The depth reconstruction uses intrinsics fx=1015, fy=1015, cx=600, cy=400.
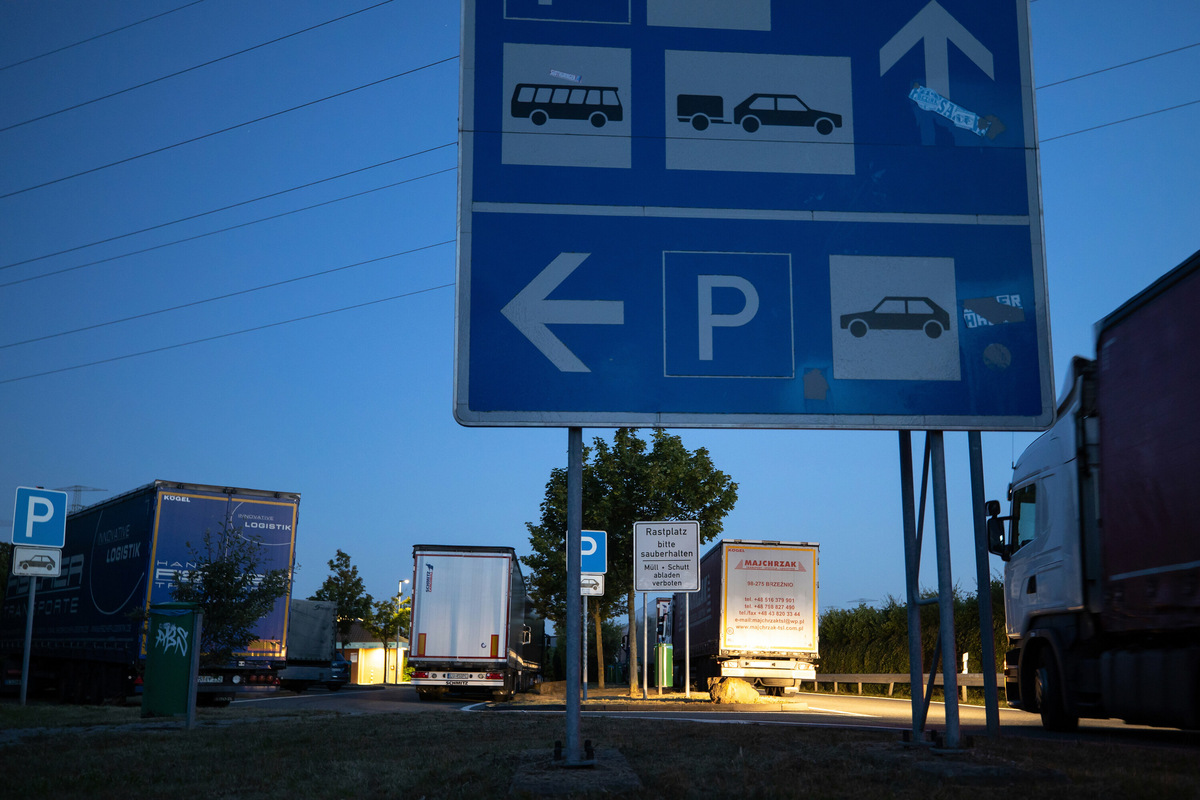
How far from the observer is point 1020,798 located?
4621mm

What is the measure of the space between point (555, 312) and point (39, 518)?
15952mm

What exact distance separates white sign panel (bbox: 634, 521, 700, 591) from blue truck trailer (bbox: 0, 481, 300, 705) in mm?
6911

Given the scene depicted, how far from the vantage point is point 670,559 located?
19.2 m

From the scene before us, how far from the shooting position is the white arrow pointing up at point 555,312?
631 centimetres

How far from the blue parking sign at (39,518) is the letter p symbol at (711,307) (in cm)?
1614

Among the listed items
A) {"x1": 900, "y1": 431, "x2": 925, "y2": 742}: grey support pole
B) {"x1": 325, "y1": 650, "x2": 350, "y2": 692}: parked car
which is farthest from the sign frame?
{"x1": 325, "y1": 650, "x2": 350, "y2": 692}: parked car

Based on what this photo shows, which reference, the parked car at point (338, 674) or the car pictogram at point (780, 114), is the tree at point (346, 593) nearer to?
the parked car at point (338, 674)

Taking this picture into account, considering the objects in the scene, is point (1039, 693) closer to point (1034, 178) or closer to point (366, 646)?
point (1034, 178)

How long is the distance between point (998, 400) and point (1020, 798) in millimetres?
2781

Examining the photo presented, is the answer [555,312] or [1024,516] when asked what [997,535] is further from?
[555,312]

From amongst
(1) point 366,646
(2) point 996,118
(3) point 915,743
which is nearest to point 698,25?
(2) point 996,118

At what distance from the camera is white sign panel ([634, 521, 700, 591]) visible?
1909cm

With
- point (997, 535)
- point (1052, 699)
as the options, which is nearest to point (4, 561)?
point (997, 535)

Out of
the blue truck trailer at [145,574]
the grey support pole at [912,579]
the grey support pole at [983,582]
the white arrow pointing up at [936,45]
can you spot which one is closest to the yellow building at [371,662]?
the blue truck trailer at [145,574]
